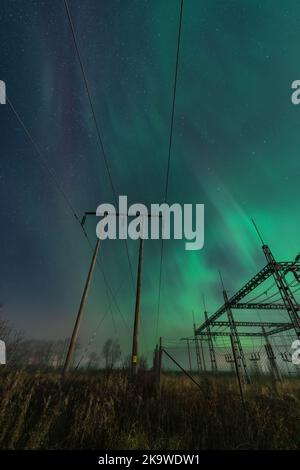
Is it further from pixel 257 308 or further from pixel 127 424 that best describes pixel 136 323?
pixel 257 308

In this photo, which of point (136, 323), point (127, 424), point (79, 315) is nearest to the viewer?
point (127, 424)

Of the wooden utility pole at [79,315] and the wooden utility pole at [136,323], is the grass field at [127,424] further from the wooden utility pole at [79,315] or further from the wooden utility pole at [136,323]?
the wooden utility pole at [79,315]

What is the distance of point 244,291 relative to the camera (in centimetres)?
1809

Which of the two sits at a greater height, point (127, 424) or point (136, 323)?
point (136, 323)

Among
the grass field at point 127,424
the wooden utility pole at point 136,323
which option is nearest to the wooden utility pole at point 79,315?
the wooden utility pole at point 136,323

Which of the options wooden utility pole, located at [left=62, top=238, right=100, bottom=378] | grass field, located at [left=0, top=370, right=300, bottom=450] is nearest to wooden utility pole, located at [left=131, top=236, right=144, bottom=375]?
grass field, located at [left=0, top=370, right=300, bottom=450]

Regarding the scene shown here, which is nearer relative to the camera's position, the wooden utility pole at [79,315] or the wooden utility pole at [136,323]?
the wooden utility pole at [136,323]

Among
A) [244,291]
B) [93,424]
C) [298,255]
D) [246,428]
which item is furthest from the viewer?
[244,291]

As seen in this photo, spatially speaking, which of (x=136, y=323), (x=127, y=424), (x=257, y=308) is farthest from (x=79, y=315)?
(x=257, y=308)

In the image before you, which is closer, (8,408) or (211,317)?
(8,408)

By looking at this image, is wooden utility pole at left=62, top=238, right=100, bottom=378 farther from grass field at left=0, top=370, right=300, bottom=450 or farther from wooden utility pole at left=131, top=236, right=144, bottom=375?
grass field at left=0, top=370, right=300, bottom=450
